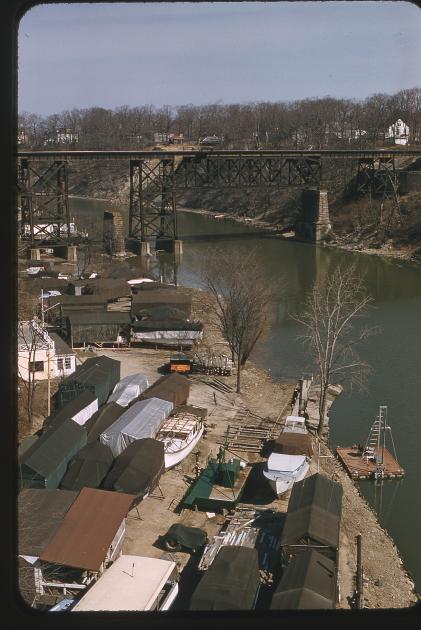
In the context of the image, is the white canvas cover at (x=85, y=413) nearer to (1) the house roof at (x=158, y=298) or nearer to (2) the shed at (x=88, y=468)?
(2) the shed at (x=88, y=468)

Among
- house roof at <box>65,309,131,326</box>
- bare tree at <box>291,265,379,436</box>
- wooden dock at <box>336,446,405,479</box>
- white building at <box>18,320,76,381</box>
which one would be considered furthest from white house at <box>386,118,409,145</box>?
wooden dock at <box>336,446,405,479</box>

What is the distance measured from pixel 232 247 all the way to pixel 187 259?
2296 millimetres

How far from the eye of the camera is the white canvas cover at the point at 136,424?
27.4 ft

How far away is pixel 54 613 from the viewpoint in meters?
1.26

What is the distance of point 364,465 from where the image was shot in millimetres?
8844

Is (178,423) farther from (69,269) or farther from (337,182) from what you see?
(337,182)

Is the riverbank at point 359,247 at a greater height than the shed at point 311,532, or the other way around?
the riverbank at point 359,247

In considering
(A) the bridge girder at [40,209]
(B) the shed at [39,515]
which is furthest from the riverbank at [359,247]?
(B) the shed at [39,515]

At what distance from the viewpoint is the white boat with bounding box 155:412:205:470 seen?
8320mm

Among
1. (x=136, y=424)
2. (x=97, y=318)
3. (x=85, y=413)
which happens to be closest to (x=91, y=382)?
(x=85, y=413)

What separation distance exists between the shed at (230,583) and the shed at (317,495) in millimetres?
907

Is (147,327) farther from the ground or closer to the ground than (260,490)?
farther from the ground

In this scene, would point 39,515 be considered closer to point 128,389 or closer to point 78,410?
point 78,410

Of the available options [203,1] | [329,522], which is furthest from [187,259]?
[203,1]
